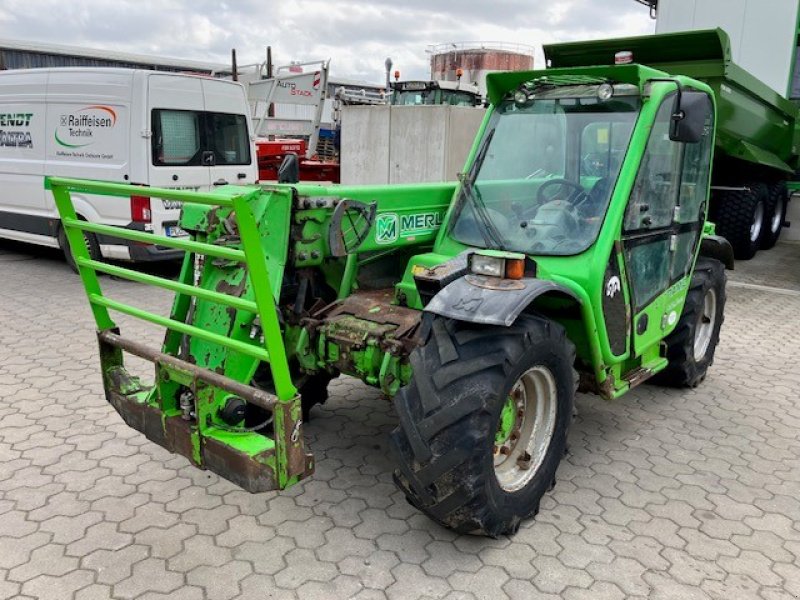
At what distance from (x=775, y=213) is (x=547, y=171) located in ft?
33.5

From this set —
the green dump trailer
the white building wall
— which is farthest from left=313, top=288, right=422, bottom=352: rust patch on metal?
the white building wall

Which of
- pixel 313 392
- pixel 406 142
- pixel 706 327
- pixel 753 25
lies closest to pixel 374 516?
pixel 313 392

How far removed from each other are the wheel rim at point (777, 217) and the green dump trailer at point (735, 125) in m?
0.02

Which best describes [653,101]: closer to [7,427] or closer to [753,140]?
[7,427]

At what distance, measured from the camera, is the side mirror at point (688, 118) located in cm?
346

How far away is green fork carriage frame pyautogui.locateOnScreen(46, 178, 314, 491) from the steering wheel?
1.56 metres

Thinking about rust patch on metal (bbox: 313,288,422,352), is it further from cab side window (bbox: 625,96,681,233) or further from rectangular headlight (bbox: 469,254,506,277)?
cab side window (bbox: 625,96,681,233)

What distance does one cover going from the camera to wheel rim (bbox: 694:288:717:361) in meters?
5.23

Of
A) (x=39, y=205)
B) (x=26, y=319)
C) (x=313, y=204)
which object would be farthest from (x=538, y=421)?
A: (x=39, y=205)

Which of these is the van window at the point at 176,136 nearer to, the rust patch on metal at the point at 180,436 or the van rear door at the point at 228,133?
the van rear door at the point at 228,133

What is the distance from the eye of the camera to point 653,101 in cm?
354

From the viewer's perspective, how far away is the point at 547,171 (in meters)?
3.78

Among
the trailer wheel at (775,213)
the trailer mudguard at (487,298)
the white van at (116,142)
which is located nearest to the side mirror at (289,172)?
the trailer mudguard at (487,298)

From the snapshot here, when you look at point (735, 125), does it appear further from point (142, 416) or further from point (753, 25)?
point (142, 416)
